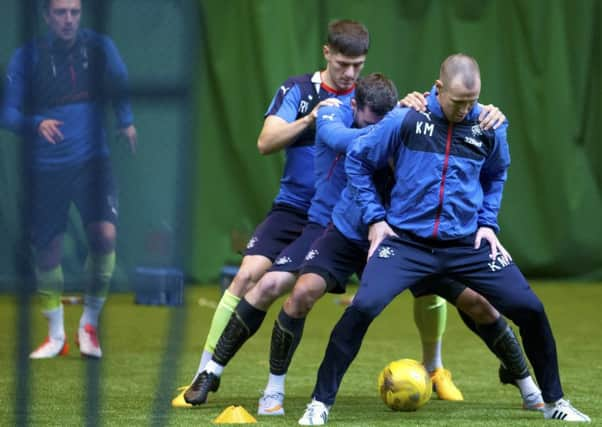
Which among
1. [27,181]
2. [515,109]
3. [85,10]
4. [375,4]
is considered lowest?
[515,109]

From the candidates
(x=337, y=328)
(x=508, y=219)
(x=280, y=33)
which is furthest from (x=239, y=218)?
(x=337, y=328)

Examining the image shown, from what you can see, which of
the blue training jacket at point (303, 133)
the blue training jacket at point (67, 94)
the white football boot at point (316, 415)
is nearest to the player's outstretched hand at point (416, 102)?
the blue training jacket at point (303, 133)

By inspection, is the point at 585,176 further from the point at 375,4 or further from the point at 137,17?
the point at 137,17

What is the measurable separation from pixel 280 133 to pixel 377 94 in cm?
55

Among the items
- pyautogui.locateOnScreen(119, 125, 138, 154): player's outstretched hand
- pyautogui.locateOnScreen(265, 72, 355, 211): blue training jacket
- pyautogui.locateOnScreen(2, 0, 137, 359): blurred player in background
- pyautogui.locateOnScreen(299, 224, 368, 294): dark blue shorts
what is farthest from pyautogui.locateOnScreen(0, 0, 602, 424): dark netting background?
pyautogui.locateOnScreen(119, 125, 138, 154): player's outstretched hand

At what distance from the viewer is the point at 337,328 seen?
18.8 ft

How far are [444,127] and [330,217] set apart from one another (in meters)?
0.84

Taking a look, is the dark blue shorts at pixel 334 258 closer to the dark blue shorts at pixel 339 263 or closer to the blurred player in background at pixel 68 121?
the dark blue shorts at pixel 339 263

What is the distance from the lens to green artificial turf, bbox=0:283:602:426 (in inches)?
→ 237

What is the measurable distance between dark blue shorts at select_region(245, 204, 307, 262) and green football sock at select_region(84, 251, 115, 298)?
3.92ft

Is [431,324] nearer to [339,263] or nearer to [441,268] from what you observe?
[339,263]

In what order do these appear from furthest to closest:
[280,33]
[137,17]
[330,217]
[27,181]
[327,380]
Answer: [280,33]
[330,217]
[327,380]
[27,181]
[137,17]

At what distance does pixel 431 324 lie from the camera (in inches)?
265

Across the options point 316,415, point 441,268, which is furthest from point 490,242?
point 316,415
